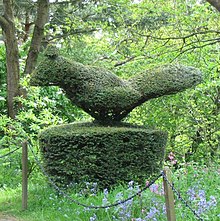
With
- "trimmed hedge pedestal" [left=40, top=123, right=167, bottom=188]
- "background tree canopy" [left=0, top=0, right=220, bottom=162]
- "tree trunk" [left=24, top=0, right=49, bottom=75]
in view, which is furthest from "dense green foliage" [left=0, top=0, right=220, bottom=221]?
"tree trunk" [left=24, top=0, right=49, bottom=75]

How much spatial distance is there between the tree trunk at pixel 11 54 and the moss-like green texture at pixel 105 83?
5.38m

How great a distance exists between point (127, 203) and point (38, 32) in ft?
27.1

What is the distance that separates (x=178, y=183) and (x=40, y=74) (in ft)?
8.72

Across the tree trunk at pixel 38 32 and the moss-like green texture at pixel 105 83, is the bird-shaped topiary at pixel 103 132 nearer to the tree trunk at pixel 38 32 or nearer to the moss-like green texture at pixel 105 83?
the moss-like green texture at pixel 105 83

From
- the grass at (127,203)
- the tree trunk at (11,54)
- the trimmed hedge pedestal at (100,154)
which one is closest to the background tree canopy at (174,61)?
the tree trunk at (11,54)

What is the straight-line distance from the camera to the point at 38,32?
12.1 m

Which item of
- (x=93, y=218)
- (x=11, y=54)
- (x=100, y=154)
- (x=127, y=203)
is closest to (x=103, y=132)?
(x=100, y=154)

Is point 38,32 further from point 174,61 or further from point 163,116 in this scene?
point 174,61

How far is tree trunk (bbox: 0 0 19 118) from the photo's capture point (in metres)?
11.8

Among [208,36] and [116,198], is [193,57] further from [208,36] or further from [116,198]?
[116,198]

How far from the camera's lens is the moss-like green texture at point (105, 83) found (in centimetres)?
654

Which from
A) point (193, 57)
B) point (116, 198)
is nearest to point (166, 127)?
point (193, 57)

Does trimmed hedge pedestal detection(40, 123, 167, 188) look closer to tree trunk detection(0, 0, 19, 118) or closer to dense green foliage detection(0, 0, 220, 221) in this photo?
dense green foliage detection(0, 0, 220, 221)

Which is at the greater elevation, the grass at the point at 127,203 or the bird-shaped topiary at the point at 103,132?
the bird-shaped topiary at the point at 103,132
